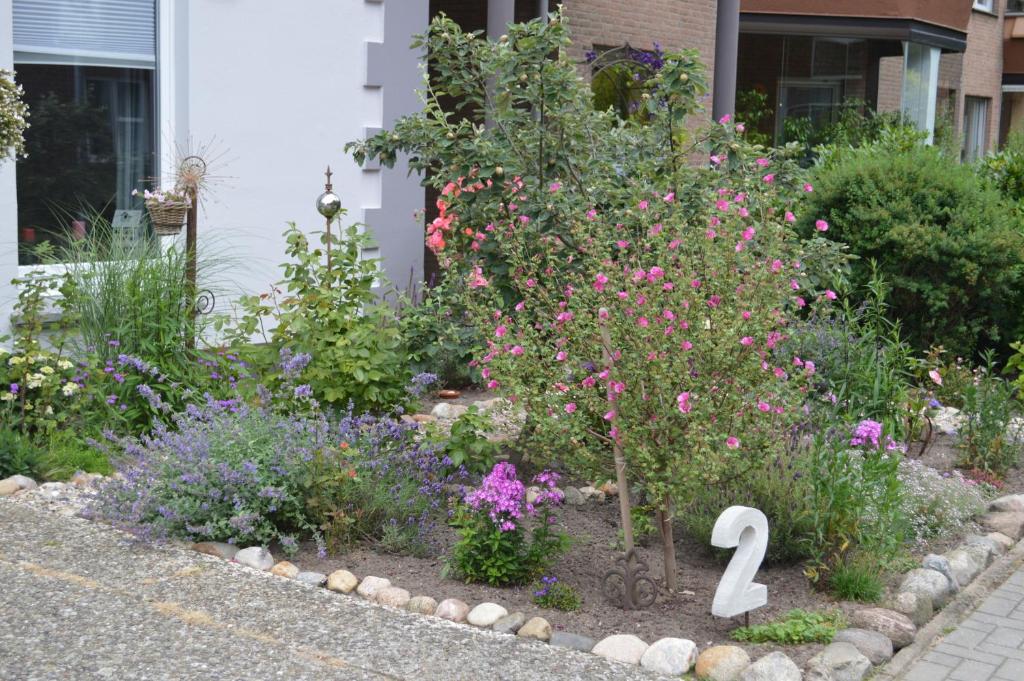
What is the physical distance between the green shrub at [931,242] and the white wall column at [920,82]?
9639 mm

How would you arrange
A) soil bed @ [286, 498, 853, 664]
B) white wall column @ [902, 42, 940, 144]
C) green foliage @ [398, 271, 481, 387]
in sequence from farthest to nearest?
1. white wall column @ [902, 42, 940, 144]
2. green foliage @ [398, 271, 481, 387]
3. soil bed @ [286, 498, 853, 664]

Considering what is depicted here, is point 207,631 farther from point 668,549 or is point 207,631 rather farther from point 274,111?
point 274,111

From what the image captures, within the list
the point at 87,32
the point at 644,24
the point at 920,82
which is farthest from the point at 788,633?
the point at 920,82

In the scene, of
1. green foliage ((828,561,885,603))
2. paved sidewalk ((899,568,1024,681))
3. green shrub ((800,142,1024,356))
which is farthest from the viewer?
green shrub ((800,142,1024,356))

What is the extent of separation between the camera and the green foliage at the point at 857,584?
5.13m

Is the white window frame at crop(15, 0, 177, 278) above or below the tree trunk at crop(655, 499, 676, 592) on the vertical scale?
above

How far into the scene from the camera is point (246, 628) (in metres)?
4.44

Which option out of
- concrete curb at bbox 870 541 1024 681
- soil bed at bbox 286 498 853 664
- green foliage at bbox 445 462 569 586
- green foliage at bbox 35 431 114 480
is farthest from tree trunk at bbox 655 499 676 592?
green foliage at bbox 35 431 114 480

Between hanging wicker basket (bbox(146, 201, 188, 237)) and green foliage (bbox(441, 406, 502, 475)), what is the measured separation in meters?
2.25

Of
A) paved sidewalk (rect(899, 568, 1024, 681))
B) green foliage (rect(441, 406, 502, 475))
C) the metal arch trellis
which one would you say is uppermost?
the metal arch trellis

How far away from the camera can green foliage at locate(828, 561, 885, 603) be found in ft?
16.8

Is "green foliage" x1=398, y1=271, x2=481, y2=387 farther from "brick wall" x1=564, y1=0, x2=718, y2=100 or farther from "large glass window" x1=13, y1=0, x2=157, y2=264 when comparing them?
"brick wall" x1=564, y1=0, x2=718, y2=100

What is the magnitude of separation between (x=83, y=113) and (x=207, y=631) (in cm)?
413

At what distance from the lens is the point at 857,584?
5133 mm
